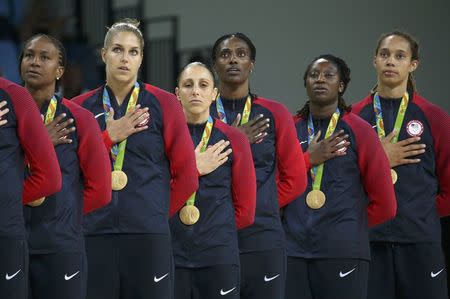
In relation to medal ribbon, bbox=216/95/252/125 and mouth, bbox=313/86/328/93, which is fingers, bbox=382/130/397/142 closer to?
mouth, bbox=313/86/328/93

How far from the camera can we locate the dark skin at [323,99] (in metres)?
7.05

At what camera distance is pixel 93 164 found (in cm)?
608

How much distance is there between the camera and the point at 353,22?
12086mm

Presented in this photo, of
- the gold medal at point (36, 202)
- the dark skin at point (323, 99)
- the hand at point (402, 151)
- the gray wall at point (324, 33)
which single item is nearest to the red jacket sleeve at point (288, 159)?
the dark skin at point (323, 99)

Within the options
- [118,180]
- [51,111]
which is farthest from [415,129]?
Answer: [51,111]

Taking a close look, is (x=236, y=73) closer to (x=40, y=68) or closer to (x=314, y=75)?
(x=314, y=75)

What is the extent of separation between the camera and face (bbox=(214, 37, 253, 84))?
7.07 metres

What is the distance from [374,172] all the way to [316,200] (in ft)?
1.19

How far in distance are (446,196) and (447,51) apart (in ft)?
15.5

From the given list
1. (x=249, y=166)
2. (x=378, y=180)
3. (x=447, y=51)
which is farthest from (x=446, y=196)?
(x=447, y=51)

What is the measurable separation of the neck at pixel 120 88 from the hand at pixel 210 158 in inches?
19.6

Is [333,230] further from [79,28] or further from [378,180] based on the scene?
[79,28]

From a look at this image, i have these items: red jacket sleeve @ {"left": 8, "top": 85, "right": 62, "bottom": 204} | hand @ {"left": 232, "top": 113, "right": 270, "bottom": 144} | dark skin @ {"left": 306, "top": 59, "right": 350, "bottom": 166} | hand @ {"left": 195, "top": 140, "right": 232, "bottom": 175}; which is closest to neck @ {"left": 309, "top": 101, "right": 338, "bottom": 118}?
dark skin @ {"left": 306, "top": 59, "right": 350, "bottom": 166}

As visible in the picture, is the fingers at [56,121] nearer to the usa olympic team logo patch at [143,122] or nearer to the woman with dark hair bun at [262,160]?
the usa olympic team logo patch at [143,122]
